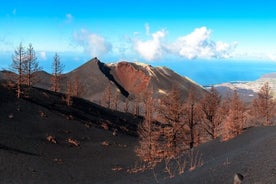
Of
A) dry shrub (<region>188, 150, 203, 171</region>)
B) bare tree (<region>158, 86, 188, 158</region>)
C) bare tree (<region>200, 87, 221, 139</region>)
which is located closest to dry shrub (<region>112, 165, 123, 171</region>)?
bare tree (<region>158, 86, 188, 158</region>)

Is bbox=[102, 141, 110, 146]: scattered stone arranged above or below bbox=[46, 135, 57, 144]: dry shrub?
below

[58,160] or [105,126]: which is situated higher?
[105,126]

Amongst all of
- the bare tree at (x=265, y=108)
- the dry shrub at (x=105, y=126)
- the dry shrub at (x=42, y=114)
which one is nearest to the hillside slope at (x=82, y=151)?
the dry shrub at (x=42, y=114)

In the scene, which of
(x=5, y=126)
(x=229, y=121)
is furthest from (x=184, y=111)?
(x=5, y=126)

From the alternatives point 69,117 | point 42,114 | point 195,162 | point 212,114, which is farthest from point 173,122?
point 69,117

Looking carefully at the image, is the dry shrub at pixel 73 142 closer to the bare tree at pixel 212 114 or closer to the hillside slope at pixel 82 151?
the hillside slope at pixel 82 151

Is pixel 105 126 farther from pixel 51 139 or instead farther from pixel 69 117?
pixel 51 139

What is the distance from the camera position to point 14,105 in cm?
5191

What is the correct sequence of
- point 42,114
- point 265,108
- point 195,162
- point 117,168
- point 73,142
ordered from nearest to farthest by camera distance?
point 195,162 → point 117,168 → point 73,142 → point 42,114 → point 265,108

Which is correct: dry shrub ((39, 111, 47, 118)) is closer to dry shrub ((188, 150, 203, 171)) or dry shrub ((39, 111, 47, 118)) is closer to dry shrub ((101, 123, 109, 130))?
Answer: dry shrub ((101, 123, 109, 130))

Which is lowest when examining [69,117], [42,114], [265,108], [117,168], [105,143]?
[117,168]

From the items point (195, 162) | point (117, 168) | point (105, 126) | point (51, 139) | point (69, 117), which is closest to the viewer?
point (195, 162)

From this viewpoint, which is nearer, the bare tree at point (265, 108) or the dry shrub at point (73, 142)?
the dry shrub at point (73, 142)

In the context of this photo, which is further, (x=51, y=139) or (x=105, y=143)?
(x=105, y=143)
